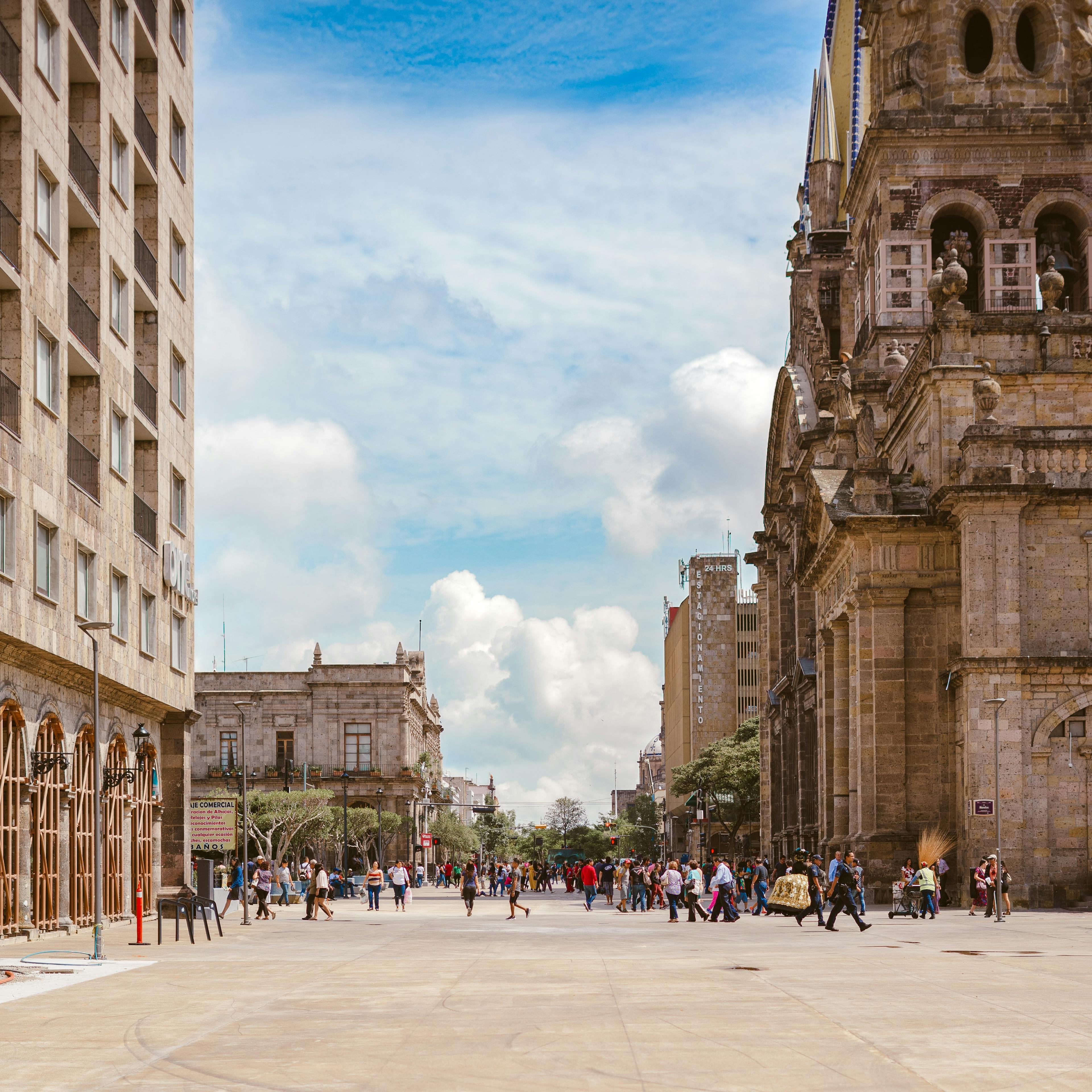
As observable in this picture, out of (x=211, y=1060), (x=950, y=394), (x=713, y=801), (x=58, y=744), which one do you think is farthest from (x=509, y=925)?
(x=713, y=801)

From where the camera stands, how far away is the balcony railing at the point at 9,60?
2753 centimetres

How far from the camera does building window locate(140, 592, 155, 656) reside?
3691 centimetres

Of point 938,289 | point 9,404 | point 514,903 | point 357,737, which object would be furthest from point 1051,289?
point 357,737

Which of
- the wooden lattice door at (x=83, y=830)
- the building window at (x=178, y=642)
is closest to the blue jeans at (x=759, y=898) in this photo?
the building window at (x=178, y=642)

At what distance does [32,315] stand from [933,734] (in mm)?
26125

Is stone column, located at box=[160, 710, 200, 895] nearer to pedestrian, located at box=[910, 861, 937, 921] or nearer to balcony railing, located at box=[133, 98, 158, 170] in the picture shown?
balcony railing, located at box=[133, 98, 158, 170]

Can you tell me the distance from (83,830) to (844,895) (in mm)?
14715

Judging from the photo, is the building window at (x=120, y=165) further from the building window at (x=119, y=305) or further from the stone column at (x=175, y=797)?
the stone column at (x=175, y=797)

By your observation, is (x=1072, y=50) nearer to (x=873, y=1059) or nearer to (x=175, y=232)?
(x=175, y=232)

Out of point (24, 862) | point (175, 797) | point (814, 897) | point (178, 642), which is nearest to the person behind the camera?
point (24, 862)

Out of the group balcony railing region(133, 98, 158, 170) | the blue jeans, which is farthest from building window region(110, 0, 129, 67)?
the blue jeans

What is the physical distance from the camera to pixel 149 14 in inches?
1517

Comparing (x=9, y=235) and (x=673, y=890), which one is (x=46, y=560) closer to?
(x=9, y=235)

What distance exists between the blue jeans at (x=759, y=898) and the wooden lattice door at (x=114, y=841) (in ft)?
53.4
